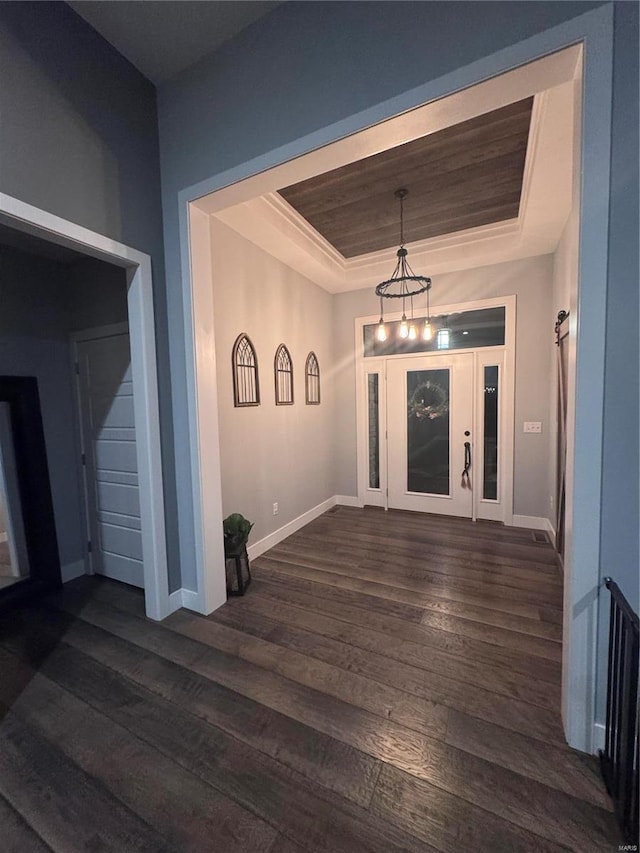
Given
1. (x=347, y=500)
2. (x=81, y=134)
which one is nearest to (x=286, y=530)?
(x=347, y=500)

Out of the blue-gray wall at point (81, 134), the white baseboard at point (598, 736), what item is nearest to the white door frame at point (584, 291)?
the white baseboard at point (598, 736)

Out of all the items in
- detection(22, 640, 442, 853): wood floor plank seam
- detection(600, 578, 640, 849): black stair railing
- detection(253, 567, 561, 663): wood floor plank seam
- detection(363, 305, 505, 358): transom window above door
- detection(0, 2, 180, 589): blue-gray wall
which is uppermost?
detection(0, 2, 180, 589): blue-gray wall

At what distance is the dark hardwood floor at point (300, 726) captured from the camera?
1180mm

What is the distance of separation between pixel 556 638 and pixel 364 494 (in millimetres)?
2912

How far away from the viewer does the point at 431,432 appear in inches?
175

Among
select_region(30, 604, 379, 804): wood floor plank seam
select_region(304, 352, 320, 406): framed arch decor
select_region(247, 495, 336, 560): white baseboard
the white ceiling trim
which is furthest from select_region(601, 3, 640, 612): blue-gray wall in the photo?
select_region(304, 352, 320, 406): framed arch decor

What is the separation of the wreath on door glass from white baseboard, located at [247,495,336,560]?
5.71 ft

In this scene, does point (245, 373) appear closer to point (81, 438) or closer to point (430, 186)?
point (81, 438)

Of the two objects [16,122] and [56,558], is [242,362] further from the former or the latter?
[56,558]

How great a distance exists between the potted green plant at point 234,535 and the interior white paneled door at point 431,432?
2510 mm

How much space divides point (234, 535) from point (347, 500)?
2500mm

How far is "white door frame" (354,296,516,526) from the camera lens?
3.90m

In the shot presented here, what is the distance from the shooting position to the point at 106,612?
2.51 metres

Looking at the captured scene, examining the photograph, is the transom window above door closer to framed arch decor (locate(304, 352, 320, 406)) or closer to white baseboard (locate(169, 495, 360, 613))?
framed arch decor (locate(304, 352, 320, 406))
